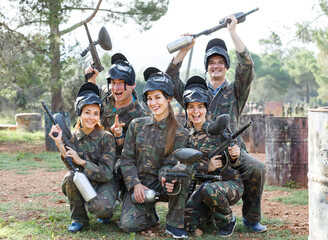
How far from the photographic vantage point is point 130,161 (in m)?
4.32

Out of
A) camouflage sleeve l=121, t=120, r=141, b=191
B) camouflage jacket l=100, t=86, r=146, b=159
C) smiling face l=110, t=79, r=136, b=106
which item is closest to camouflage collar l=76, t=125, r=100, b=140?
camouflage sleeve l=121, t=120, r=141, b=191

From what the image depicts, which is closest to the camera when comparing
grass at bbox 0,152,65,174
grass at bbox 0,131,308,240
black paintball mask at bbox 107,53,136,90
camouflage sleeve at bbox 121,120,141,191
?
grass at bbox 0,131,308,240

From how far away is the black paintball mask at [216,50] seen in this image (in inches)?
181

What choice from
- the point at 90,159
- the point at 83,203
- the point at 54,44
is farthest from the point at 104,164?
the point at 54,44

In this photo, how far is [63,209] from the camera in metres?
5.14

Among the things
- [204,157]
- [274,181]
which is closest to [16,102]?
[274,181]

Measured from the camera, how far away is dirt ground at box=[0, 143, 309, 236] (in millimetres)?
4824

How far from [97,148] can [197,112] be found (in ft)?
3.42

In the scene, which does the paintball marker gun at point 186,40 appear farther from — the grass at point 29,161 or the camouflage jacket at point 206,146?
the grass at point 29,161

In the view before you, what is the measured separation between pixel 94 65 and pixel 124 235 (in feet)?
7.12

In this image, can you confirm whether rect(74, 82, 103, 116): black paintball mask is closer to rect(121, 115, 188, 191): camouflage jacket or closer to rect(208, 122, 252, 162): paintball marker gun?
rect(121, 115, 188, 191): camouflage jacket

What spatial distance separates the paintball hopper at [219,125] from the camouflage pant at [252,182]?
580mm

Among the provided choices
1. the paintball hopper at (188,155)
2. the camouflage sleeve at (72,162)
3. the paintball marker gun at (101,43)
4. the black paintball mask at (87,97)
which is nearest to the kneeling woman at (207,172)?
the paintball hopper at (188,155)

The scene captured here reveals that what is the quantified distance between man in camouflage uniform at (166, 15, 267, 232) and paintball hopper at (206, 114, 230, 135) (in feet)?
1.84
